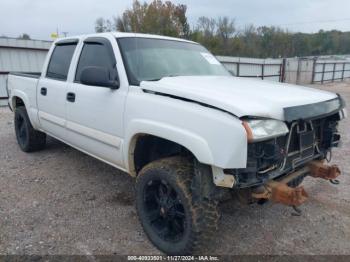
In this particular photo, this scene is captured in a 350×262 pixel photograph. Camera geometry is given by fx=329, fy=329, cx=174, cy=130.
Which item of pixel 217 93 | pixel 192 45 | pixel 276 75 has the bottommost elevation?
pixel 276 75

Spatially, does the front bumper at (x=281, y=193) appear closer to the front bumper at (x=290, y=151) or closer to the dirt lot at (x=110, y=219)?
the front bumper at (x=290, y=151)

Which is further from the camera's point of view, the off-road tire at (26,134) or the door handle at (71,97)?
the off-road tire at (26,134)

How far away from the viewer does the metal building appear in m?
12.0

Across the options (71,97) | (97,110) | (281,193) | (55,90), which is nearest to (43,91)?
(55,90)

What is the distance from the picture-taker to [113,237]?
3.17 metres

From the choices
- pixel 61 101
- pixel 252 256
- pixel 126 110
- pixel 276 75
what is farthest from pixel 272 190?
pixel 276 75

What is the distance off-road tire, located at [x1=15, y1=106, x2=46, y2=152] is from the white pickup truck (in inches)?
67.5

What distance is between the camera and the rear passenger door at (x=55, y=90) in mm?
4238

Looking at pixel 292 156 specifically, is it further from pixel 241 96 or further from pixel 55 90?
pixel 55 90

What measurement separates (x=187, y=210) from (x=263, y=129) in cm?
87

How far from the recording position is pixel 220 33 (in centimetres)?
5128

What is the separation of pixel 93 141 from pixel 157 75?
1.07 m

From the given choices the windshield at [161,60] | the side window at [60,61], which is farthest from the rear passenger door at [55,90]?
the windshield at [161,60]

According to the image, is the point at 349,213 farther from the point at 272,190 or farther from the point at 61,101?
the point at 61,101
